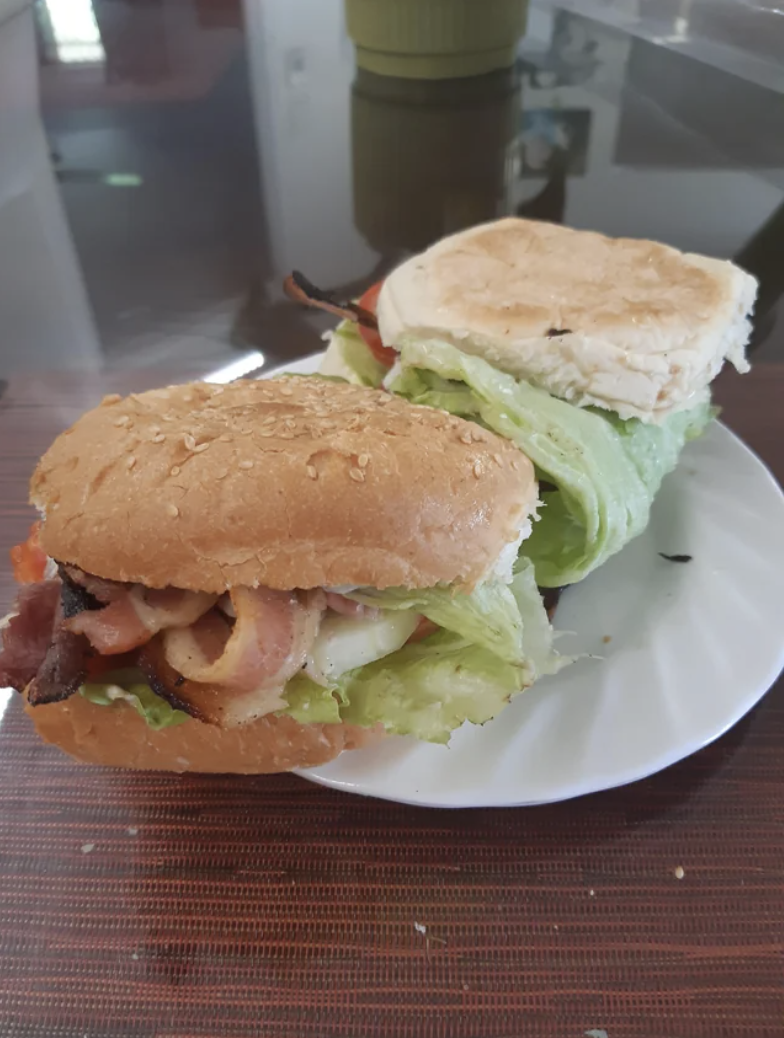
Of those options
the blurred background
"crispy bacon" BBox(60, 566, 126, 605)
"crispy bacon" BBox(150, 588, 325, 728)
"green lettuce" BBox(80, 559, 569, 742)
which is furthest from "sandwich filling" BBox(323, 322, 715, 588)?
the blurred background

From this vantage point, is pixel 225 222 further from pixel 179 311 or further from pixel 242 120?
pixel 242 120

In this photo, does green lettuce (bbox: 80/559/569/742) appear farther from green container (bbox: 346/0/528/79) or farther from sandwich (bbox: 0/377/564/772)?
green container (bbox: 346/0/528/79)

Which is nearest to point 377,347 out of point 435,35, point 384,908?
point 384,908

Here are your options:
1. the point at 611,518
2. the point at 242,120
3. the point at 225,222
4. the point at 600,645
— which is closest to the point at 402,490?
the point at 611,518

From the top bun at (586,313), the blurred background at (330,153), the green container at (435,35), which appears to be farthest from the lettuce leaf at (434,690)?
the green container at (435,35)

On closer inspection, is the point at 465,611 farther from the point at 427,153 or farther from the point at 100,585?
the point at 427,153

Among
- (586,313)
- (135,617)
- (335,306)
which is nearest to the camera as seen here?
(135,617)
